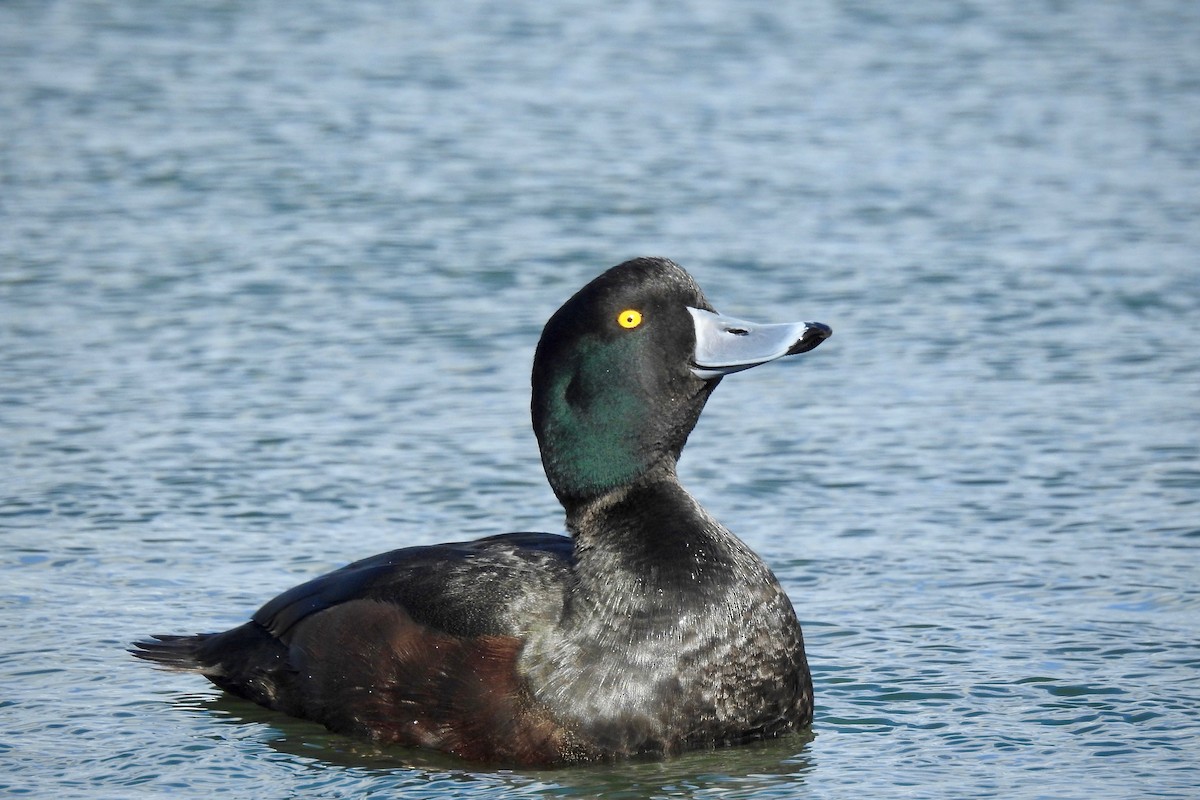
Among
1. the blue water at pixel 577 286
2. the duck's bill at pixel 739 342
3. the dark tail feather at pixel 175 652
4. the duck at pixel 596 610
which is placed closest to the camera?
the duck at pixel 596 610

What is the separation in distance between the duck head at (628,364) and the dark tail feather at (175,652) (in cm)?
157

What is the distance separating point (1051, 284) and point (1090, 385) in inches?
75.3

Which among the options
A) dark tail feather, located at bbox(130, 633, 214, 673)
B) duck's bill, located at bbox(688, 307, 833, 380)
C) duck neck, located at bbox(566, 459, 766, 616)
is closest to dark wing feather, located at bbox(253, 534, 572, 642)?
duck neck, located at bbox(566, 459, 766, 616)

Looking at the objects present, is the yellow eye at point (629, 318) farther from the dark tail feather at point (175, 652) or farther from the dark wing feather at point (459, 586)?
the dark tail feather at point (175, 652)

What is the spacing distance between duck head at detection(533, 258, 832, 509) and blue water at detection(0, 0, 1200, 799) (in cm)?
113

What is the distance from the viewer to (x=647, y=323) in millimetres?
7043

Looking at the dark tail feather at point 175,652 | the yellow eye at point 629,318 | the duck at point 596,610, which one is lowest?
the dark tail feather at point 175,652

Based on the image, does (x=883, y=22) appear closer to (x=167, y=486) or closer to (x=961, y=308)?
(x=961, y=308)

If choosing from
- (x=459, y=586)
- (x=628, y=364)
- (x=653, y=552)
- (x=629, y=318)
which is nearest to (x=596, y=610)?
(x=653, y=552)

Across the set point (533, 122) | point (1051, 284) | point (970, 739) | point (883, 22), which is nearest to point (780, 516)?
point (970, 739)

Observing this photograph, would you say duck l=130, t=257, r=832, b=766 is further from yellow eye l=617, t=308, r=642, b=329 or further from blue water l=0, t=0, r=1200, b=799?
blue water l=0, t=0, r=1200, b=799

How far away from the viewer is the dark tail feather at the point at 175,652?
7527 mm

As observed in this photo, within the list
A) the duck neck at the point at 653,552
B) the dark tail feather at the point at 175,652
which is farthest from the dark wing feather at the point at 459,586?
the dark tail feather at the point at 175,652

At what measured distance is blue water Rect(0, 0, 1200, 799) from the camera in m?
7.29
